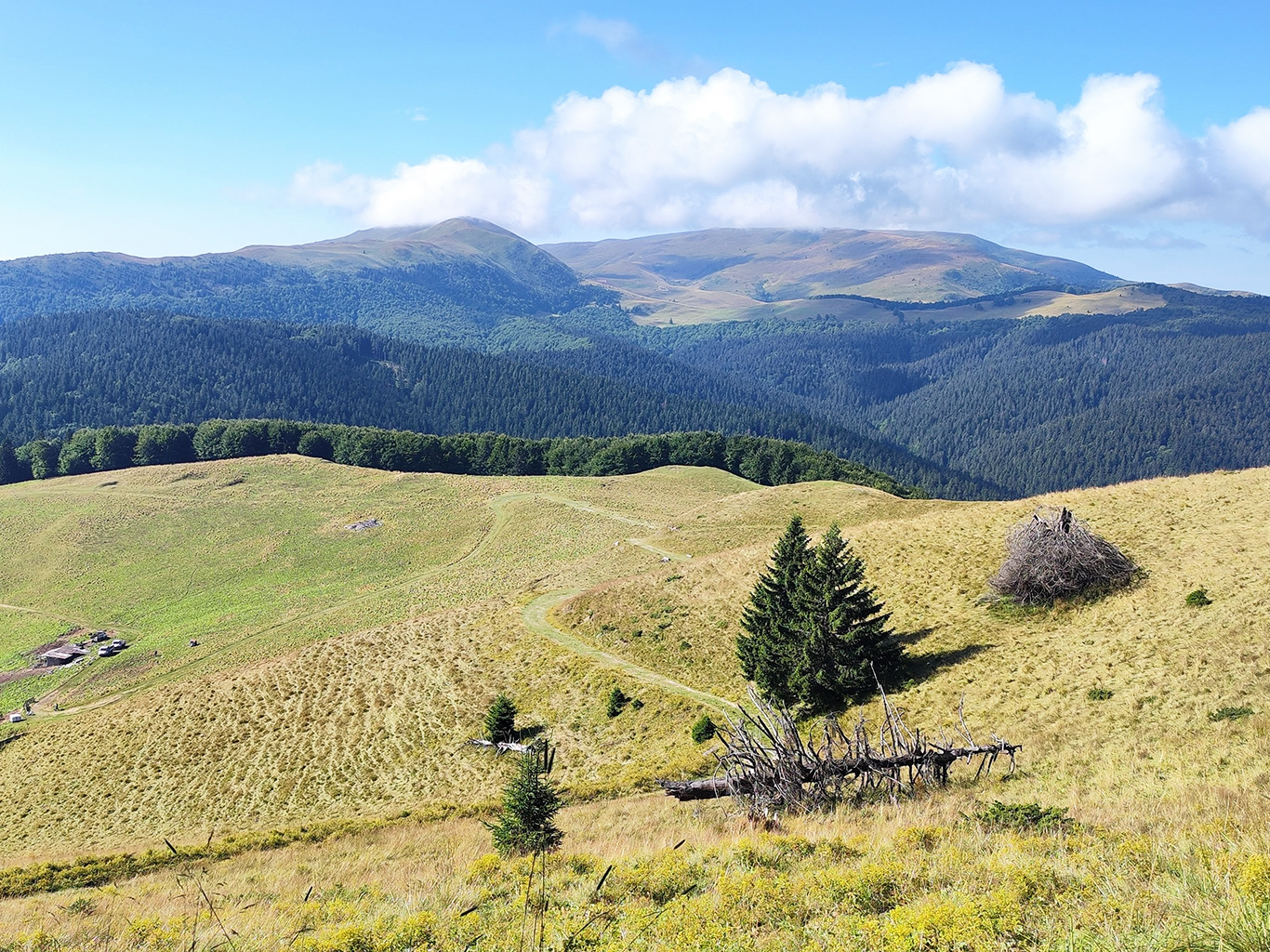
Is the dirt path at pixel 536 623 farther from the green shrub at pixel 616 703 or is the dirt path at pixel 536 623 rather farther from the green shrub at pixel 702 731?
the green shrub at pixel 702 731

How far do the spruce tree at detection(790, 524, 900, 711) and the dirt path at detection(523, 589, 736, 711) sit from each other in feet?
16.3

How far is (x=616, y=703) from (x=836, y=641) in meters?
12.9

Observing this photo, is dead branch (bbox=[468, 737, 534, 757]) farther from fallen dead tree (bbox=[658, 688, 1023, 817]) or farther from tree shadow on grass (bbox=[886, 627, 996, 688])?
fallen dead tree (bbox=[658, 688, 1023, 817])

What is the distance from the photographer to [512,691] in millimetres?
41125

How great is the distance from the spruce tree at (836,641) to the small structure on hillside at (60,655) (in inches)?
2704

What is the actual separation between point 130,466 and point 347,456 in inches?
1702

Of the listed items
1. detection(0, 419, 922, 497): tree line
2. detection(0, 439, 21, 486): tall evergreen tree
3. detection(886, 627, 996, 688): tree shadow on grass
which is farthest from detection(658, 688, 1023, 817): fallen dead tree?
detection(0, 439, 21, 486): tall evergreen tree

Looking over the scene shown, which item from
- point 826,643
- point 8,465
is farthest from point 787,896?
point 8,465

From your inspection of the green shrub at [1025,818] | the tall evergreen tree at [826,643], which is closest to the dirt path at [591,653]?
the tall evergreen tree at [826,643]

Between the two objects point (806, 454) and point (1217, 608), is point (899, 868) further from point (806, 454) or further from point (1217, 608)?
point (806, 454)

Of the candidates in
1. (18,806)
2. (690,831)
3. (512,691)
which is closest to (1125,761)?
(690,831)

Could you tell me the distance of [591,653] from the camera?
44.2 m

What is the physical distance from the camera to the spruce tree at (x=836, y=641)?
98.5 feet

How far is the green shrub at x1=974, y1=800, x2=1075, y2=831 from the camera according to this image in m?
11.4
